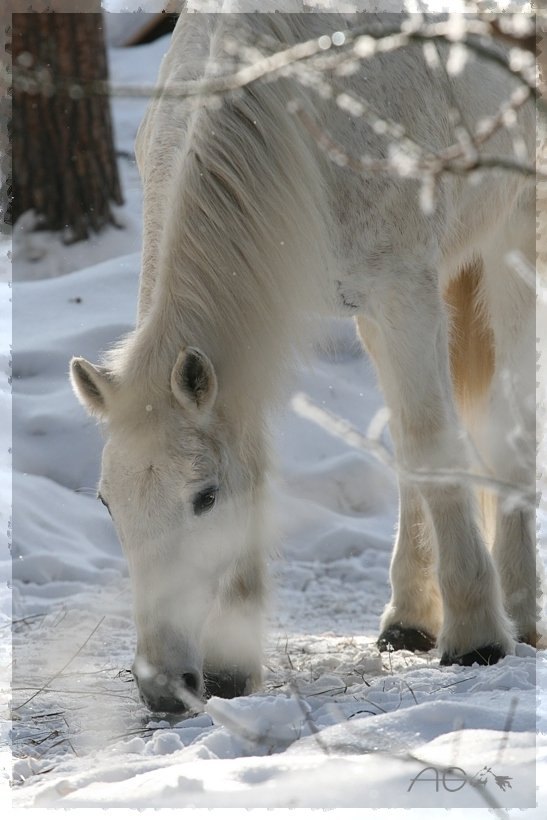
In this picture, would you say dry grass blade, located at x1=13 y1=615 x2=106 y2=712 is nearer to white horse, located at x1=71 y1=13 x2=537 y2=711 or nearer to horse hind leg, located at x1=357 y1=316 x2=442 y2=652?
white horse, located at x1=71 y1=13 x2=537 y2=711

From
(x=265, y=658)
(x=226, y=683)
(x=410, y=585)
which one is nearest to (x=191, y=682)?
(x=226, y=683)

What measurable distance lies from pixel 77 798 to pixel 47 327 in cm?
534

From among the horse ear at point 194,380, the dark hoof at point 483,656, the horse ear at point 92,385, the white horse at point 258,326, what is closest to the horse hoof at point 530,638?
the white horse at point 258,326

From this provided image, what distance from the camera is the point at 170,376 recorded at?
299cm

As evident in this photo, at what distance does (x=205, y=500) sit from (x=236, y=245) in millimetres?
719

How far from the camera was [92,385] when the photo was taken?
9.96ft

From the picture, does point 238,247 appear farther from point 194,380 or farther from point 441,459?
point 441,459

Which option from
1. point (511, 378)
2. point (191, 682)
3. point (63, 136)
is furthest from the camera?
point (63, 136)

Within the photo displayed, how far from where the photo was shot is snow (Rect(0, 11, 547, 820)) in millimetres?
2172

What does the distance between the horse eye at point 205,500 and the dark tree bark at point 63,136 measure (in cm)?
591

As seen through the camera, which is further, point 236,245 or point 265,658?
point 265,658

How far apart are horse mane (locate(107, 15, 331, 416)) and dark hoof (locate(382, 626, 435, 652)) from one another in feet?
4.90

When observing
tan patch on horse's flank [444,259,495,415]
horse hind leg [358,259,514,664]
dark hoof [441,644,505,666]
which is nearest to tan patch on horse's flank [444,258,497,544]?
tan patch on horse's flank [444,259,495,415]

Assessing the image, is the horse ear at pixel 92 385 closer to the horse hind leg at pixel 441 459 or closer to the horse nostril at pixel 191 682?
the horse nostril at pixel 191 682
